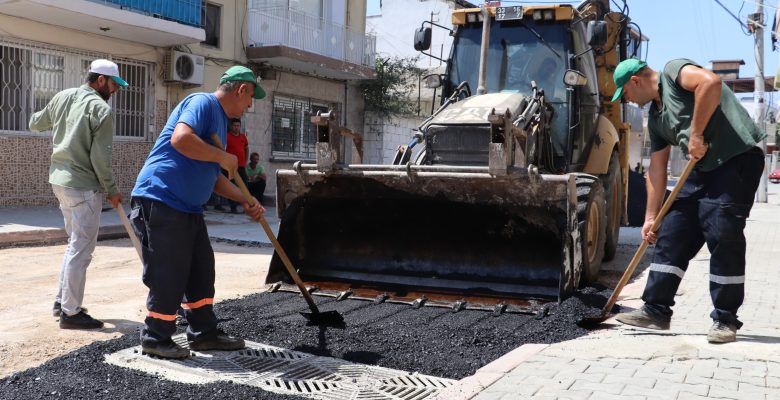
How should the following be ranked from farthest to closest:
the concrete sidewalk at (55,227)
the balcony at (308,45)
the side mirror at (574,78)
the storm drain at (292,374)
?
the balcony at (308,45)
the concrete sidewalk at (55,227)
the side mirror at (574,78)
the storm drain at (292,374)

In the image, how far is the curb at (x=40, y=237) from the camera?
859 centimetres

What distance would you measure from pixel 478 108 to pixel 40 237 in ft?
18.9

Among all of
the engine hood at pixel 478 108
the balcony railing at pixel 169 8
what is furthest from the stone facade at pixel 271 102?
the engine hood at pixel 478 108

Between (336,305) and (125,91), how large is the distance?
396 inches

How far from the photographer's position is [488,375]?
3.62 m

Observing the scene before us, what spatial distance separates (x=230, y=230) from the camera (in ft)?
35.3

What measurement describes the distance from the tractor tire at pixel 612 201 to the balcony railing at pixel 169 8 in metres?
9.02

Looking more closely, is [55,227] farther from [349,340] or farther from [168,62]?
[349,340]

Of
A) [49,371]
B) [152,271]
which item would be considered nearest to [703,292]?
[152,271]

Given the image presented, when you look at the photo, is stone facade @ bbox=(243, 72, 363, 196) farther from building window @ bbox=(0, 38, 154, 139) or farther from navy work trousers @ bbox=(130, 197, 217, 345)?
navy work trousers @ bbox=(130, 197, 217, 345)

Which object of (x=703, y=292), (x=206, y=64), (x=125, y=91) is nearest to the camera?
(x=703, y=292)

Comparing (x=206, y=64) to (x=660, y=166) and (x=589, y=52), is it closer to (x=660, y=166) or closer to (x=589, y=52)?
(x=589, y=52)

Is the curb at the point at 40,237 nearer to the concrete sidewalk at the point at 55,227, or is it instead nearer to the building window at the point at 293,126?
the concrete sidewalk at the point at 55,227

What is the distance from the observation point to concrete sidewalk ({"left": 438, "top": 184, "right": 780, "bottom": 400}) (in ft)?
11.0
